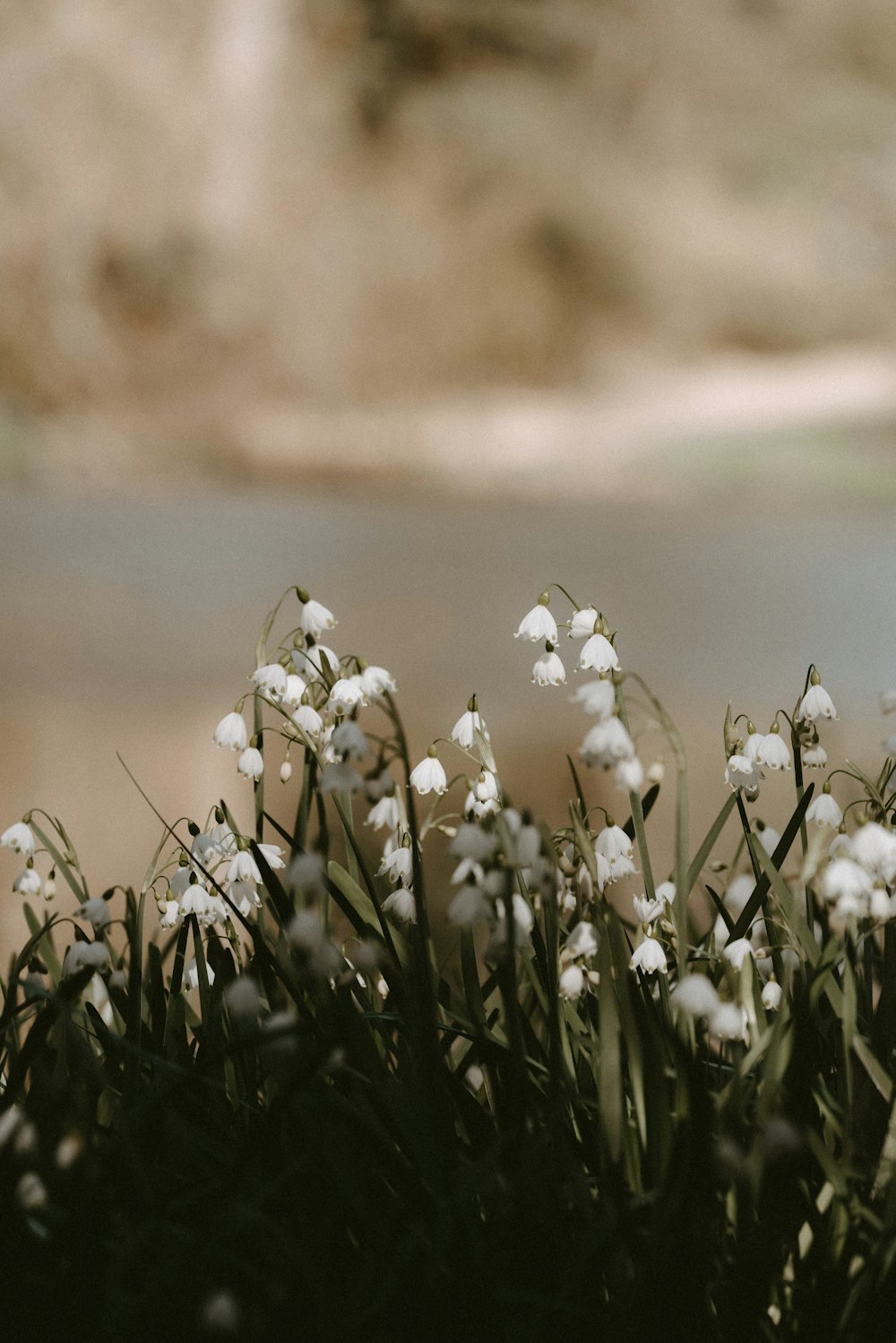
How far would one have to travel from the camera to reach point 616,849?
59 cm

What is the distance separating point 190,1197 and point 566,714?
3.84ft

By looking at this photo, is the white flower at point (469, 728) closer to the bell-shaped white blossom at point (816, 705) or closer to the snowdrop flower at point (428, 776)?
the snowdrop flower at point (428, 776)

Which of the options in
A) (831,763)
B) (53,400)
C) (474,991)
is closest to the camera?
(474,991)

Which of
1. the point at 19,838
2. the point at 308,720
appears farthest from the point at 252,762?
the point at 19,838

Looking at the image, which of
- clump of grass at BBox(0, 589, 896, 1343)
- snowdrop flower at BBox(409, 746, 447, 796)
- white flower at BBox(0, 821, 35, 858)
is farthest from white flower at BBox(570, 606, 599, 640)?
white flower at BBox(0, 821, 35, 858)

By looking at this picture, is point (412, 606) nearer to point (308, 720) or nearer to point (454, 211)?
point (454, 211)

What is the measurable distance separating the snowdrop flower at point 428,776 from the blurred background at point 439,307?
1015 millimetres

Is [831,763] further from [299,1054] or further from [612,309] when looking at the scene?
[299,1054]

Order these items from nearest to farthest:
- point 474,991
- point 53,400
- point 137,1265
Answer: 1. point 137,1265
2. point 474,991
3. point 53,400

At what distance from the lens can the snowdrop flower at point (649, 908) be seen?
615 millimetres

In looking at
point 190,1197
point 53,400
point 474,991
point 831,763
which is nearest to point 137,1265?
point 190,1197

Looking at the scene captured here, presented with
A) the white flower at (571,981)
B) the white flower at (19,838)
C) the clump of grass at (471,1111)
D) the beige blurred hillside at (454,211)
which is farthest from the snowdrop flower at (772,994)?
the beige blurred hillside at (454,211)

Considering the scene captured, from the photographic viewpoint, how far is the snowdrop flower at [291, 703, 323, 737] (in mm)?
605

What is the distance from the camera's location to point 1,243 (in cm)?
169
